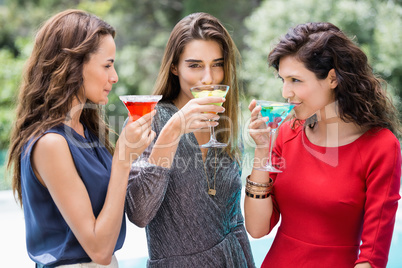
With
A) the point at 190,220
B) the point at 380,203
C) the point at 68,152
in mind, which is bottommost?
the point at 190,220

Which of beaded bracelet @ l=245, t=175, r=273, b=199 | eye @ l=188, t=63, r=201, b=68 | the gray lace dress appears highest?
eye @ l=188, t=63, r=201, b=68

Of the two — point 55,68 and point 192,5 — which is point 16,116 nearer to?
point 55,68

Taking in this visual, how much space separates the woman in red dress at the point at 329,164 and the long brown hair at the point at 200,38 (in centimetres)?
32

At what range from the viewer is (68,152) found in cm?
175

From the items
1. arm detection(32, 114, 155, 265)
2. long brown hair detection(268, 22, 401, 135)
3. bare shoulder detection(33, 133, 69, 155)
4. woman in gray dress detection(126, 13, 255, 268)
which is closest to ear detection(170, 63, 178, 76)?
woman in gray dress detection(126, 13, 255, 268)

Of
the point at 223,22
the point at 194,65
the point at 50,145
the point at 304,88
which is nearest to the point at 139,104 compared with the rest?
the point at 50,145

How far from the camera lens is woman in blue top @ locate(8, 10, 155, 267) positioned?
1720 mm

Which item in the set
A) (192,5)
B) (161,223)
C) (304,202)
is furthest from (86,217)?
(192,5)

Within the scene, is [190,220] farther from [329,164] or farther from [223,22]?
[223,22]

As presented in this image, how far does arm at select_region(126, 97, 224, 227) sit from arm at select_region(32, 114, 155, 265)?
0.20m

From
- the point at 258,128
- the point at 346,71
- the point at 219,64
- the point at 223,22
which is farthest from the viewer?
the point at 223,22

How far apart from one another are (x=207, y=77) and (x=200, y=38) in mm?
242

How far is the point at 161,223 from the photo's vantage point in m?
2.21

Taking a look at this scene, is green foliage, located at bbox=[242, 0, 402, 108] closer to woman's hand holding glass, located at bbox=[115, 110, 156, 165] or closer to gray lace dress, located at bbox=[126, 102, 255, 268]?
gray lace dress, located at bbox=[126, 102, 255, 268]
